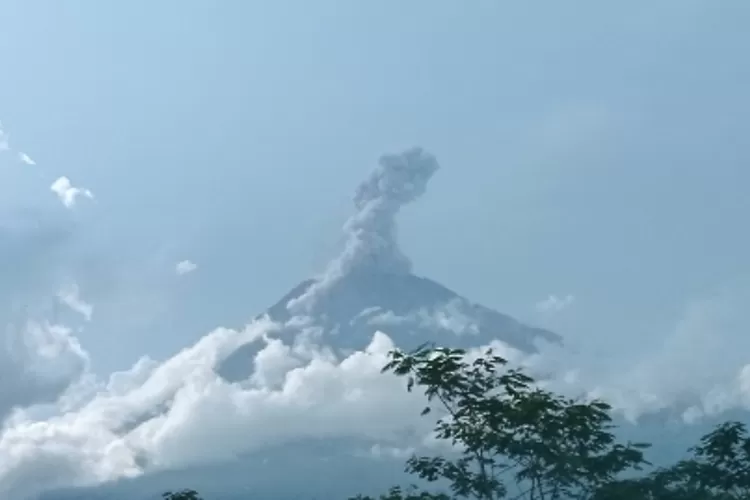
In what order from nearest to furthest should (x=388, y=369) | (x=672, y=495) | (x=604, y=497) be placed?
(x=388, y=369) < (x=604, y=497) < (x=672, y=495)

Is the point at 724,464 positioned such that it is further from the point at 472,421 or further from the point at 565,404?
the point at 472,421

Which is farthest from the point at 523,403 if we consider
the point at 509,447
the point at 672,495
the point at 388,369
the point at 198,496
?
the point at 198,496

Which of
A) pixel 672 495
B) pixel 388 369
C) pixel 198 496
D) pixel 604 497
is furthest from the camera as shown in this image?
pixel 198 496

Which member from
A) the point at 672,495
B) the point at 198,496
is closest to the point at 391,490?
the point at 198,496

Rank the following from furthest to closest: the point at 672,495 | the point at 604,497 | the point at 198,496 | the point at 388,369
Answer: the point at 198,496 < the point at 672,495 < the point at 604,497 < the point at 388,369

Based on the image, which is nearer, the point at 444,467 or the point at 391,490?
the point at 444,467

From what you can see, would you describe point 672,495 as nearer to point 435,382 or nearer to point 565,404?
point 565,404

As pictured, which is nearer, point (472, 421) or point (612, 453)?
point (472, 421)

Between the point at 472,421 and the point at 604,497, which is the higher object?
the point at 472,421

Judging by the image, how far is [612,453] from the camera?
2781 cm

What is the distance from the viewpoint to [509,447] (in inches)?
A: 983

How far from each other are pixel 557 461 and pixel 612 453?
3.67m

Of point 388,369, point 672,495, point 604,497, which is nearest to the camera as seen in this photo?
point 388,369

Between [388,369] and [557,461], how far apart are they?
529 centimetres
